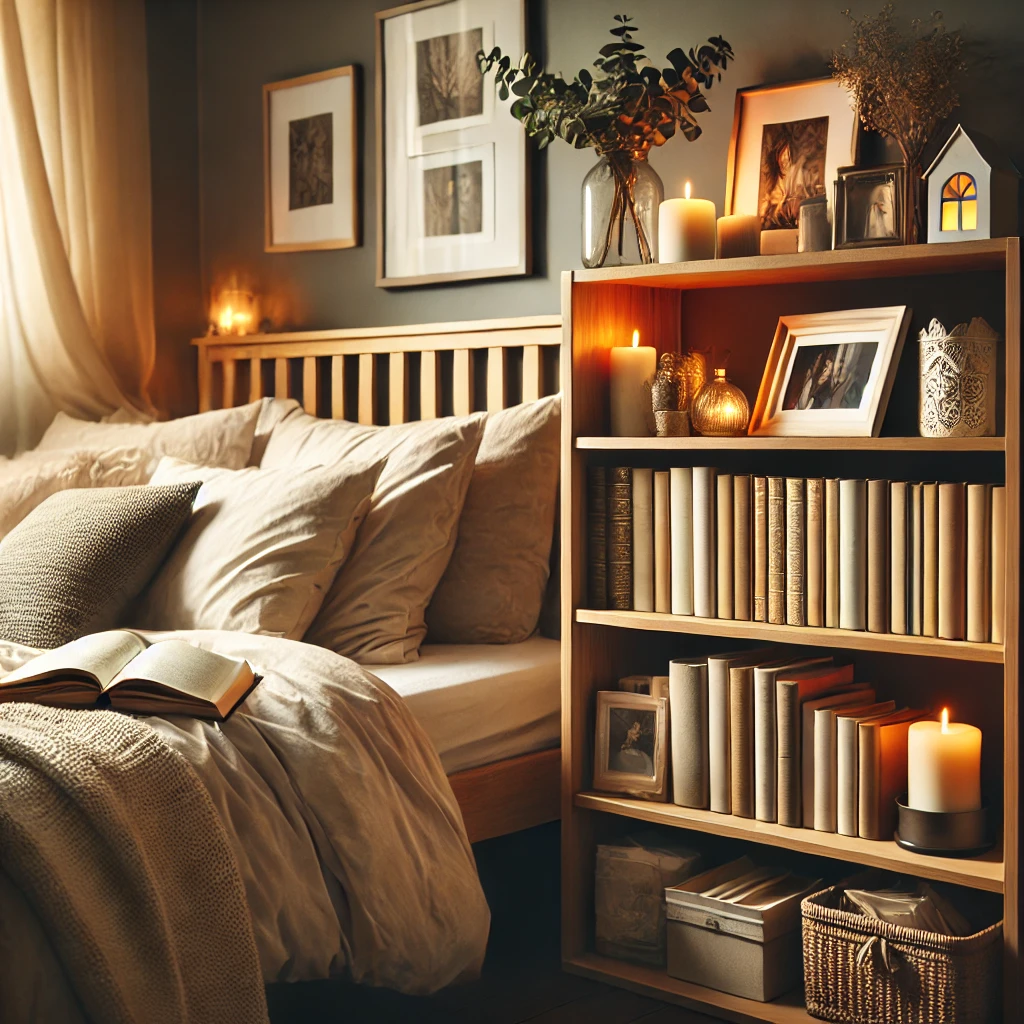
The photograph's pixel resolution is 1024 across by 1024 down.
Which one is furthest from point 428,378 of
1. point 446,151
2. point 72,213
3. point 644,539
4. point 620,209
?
point 72,213

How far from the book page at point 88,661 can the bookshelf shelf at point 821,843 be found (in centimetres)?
85

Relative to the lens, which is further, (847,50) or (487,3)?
(487,3)

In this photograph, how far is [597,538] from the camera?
231cm

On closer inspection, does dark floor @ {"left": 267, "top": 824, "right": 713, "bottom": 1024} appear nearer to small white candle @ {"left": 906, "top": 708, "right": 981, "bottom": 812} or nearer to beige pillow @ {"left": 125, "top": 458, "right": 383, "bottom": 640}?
small white candle @ {"left": 906, "top": 708, "right": 981, "bottom": 812}

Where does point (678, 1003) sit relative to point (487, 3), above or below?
below

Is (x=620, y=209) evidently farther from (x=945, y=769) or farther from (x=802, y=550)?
(x=945, y=769)

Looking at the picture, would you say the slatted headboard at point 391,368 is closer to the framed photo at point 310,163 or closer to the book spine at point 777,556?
the framed photo at point 310,163

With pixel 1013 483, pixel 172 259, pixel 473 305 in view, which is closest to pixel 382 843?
pixel 1013 483

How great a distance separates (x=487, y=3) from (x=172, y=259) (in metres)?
1.20

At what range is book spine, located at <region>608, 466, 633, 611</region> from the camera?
2.28 m

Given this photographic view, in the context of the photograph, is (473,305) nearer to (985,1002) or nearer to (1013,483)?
(1013,483)

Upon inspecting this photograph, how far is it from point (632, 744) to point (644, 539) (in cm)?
36

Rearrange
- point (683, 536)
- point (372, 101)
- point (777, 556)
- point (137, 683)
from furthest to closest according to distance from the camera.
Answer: point (372, 101) < point (683, 536) < point (777, 556) < point (137, 683)

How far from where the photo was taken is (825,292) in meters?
2.35
